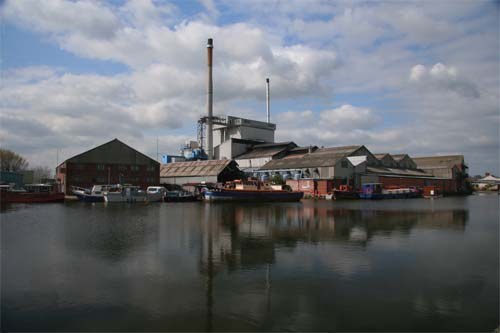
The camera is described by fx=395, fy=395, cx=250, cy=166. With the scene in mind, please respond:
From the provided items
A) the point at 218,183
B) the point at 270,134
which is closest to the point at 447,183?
the point at 270,134

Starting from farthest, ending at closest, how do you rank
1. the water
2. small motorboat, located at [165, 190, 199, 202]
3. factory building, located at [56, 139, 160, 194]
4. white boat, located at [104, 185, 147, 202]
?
1. factory building, located at [56, 139, 160, 194]
2. small motorboat, located at [165, 190, 199, 202]
3. white boat, located at [104, 185, 147, 202]
4. the water

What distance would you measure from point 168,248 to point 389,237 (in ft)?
30.3

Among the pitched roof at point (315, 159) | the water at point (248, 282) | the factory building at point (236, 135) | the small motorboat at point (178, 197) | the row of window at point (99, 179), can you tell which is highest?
the factory building at point (236, 135)

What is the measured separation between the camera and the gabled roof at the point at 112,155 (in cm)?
5234

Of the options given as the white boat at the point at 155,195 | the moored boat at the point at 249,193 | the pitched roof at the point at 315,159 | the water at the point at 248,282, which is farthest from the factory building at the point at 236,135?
the water at the point at 248,282

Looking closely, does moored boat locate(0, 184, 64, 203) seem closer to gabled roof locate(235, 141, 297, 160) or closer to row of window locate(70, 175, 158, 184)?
row of window locate(70, 175, 158, 184)

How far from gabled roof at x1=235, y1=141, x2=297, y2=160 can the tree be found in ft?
148

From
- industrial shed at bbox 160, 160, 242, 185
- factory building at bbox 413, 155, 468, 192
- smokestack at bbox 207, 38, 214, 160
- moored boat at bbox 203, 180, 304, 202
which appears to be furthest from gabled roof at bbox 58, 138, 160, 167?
factory building at bbox 413, 155, 468, 192

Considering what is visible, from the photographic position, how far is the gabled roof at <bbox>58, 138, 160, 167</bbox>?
2061 inches

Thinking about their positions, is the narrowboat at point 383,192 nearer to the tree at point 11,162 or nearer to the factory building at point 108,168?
the factory building at point 108,168

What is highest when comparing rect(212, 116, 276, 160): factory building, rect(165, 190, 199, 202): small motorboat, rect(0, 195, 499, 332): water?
rect(212, 116, 276, 160): factory building

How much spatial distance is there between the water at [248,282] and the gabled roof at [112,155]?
3679cm

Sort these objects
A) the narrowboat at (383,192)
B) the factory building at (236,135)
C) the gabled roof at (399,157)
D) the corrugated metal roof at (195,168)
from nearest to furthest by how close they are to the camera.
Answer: the narrowboat at (383,192) → the corrugated metal roof at (195,168) → the factory building at (236,135) → the gabled roof at (399,157)

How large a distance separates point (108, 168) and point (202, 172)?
45.6 feet
